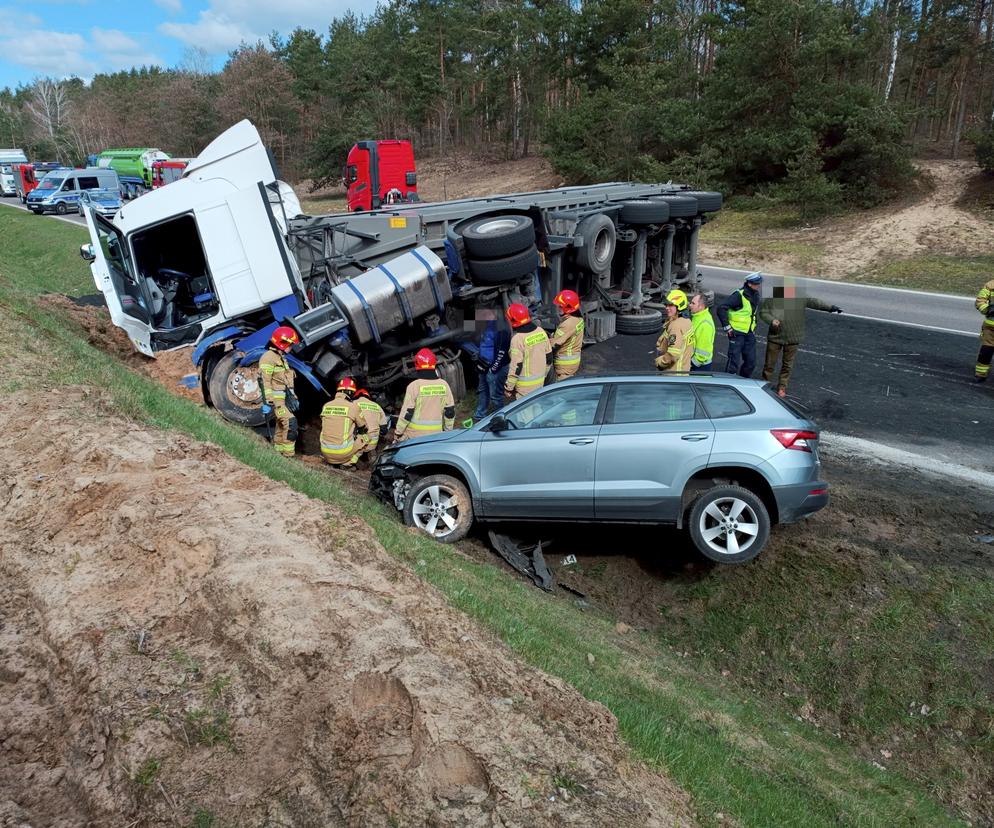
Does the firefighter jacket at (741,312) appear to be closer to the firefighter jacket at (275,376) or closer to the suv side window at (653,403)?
the suv side window at (653,403)

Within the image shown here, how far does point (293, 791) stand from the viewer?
2.64 m

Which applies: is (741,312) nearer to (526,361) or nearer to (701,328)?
(701,328)

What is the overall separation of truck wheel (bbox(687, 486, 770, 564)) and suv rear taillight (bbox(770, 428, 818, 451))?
48cm

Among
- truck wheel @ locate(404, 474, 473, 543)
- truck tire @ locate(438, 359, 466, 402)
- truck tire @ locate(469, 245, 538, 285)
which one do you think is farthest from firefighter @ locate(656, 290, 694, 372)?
truck wheel @ locate(404, 474, 473, 543)

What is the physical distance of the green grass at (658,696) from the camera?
3488mm

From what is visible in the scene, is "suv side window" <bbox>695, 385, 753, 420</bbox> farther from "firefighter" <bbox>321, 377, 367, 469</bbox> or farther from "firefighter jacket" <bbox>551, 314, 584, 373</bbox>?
"firefighter" <bbox>321, 377, 367, 469</bbox>

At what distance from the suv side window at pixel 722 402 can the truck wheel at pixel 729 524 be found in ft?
1.98

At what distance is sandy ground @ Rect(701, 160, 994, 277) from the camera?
20312mm

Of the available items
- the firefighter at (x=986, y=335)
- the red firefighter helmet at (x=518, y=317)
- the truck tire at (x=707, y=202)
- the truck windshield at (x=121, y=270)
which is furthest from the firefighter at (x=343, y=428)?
the firefighter at (x=986, y=335)

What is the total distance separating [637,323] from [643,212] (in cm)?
168

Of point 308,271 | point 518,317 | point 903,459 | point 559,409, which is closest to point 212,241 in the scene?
point 308,271

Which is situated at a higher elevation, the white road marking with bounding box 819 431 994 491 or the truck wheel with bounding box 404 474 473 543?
the truck wheel with bounding box 404 474 473 543

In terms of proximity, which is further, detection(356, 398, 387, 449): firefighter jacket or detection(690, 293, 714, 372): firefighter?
detection(690, 293, 714, 372): firefighter

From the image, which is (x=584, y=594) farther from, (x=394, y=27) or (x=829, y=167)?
(x=394, y=27)
